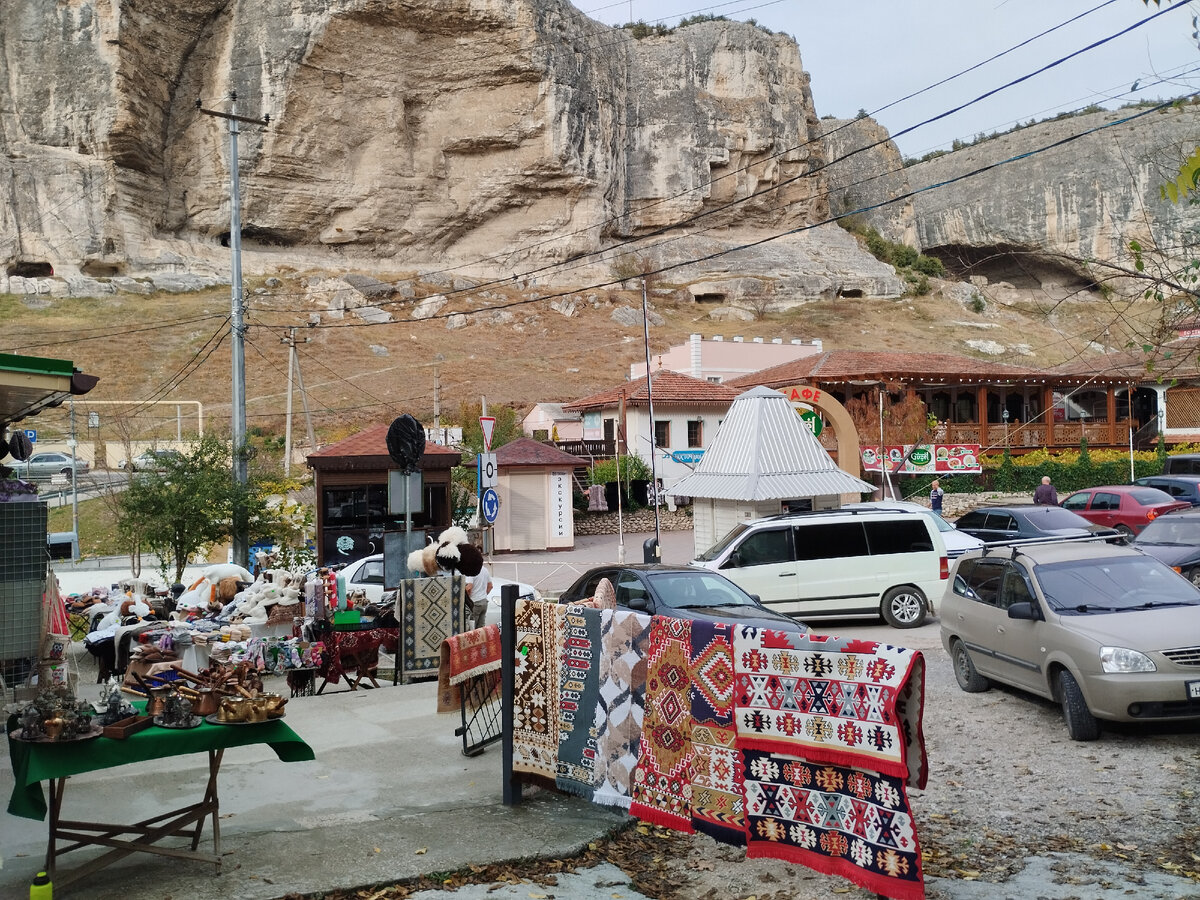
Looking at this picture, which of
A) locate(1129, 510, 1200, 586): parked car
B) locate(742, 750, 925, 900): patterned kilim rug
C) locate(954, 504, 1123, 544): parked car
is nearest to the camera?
locate(742, 750, 925, 900): patterned kilim rug

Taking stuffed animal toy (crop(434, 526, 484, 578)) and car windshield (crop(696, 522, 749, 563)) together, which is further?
car windshield (crop(696, 522, 749, 563))

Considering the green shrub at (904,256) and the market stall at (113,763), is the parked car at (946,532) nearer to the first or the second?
the market stall at (113,763)

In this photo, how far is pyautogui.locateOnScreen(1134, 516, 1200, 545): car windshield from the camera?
45.5 ft

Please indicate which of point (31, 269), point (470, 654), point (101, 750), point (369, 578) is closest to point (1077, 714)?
point (470, 654)

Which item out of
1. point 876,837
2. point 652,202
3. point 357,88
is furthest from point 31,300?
point 876,837

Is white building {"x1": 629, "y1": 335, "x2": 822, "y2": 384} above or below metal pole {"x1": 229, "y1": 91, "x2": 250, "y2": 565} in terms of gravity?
above

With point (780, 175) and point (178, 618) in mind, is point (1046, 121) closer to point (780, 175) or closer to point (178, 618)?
point (780, 175)

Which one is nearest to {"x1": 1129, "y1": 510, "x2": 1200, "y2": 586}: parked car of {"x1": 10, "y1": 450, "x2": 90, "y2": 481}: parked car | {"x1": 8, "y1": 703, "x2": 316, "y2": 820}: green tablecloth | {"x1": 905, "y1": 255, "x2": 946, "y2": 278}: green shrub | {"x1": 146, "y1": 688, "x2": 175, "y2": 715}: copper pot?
{"x1": 8, "y1": 703, "x2": 316, "y2": 820}: green tablecloth

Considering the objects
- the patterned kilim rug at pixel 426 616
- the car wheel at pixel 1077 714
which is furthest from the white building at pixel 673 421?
→ the car wheel at pixel 1077 714

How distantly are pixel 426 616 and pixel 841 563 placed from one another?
6.48m

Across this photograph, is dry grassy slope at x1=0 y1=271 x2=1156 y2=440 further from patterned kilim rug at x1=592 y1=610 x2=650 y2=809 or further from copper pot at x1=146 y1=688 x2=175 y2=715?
patterned kilim rug at x1=592 y1=610 x2=650 y2=809

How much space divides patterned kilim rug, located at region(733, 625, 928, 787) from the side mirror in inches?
168

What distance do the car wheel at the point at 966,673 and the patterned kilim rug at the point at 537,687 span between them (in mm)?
5258

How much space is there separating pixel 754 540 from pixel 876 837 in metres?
9.87
